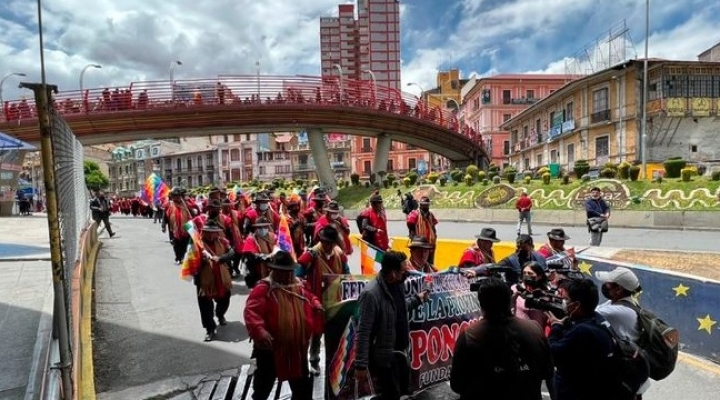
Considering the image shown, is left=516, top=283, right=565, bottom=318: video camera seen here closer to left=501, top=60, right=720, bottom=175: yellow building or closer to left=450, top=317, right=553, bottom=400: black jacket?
left=450, top=317, right=553, bottom=400: black jacket

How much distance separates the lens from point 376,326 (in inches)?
147

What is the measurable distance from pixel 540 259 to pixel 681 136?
3516 cm

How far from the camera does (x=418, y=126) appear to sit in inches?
1352

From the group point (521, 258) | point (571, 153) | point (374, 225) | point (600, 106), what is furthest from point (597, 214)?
point (571, 153)

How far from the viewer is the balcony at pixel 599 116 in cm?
3612

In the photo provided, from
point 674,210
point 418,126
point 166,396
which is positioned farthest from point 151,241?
point 418,126

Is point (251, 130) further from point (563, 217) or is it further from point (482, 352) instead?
point (482, 352)

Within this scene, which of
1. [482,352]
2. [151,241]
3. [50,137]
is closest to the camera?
[482,352]

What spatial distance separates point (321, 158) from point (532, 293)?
29.6m

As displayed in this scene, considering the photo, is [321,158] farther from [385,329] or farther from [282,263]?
[385,329]

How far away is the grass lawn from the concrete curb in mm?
19480

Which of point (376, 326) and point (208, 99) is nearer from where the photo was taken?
point (376, 326)

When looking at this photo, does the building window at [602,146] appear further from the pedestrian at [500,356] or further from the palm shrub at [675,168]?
the pedestrian at [500,356]

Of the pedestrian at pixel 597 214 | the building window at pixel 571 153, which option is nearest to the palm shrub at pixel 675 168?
the pedestrian at pixel 597 214
